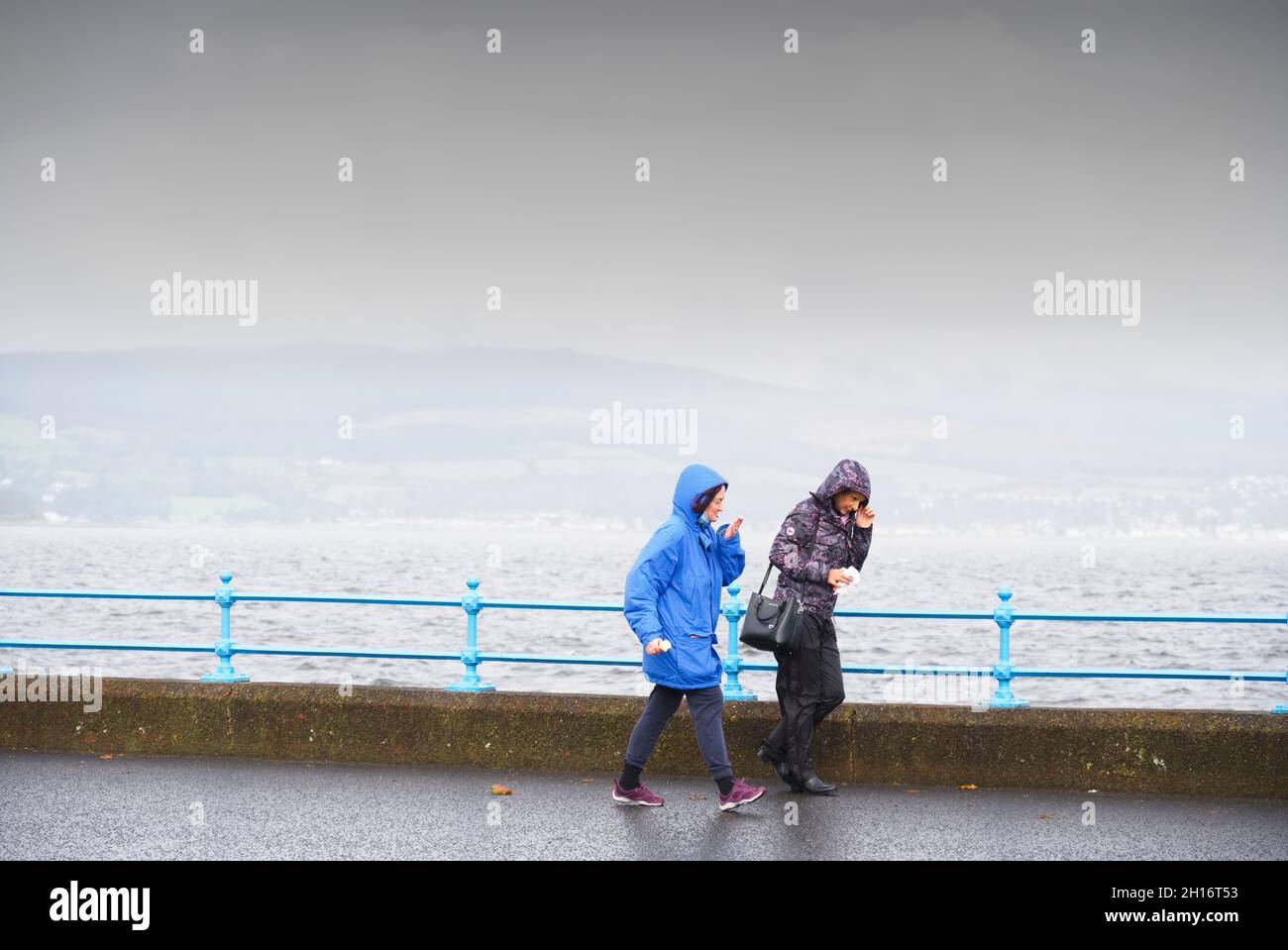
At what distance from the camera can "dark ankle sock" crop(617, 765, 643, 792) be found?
23.6 feet

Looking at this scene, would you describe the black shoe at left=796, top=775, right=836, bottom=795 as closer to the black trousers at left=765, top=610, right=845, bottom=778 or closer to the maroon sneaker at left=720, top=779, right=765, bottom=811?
the black trousers at left=765, top=610, right=845, bottom=778

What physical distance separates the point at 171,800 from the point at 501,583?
217 ft

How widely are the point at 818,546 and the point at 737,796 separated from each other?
4.78 feet

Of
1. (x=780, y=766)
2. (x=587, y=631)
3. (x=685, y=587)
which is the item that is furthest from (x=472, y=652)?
(x=587, y=631)

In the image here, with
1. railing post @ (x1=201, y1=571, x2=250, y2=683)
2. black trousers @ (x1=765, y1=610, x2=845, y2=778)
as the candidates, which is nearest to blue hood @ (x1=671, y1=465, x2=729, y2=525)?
black trousers @ (x1=765, y1=610, x2=845, y2=778)

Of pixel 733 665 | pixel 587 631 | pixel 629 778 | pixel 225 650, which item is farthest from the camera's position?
pixel 587 631

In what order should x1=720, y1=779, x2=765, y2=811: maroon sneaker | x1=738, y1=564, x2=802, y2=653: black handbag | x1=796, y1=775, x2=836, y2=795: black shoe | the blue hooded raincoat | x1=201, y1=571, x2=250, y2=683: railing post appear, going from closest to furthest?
1. the blue hooded raincoat
2. x1=720, y1=779, x2=765, y2=811: maroon sneaker
3. x1=738, y1=564, x2=802, y2=653: black handbag
4. x1=796, y1=775, x2=836, y2=795: black shoe
5. x1=201, y1=571, x2=250, y2=683: railing post

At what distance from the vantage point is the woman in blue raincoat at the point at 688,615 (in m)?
6.98

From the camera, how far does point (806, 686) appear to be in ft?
24.2

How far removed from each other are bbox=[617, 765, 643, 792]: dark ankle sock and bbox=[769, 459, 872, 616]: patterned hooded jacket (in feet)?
4.08

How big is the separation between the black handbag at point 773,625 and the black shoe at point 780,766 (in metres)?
0.69

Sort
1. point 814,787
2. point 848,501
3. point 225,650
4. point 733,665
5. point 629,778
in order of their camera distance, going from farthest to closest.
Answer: point 225,650 → point 733,665 → point 814,787 → point 848,501 → point 629,778

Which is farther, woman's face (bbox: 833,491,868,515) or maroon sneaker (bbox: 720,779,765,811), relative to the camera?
woman's face (bbox: 833,491,868,515)

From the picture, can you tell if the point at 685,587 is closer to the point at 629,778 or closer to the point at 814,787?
the point at 629,778
